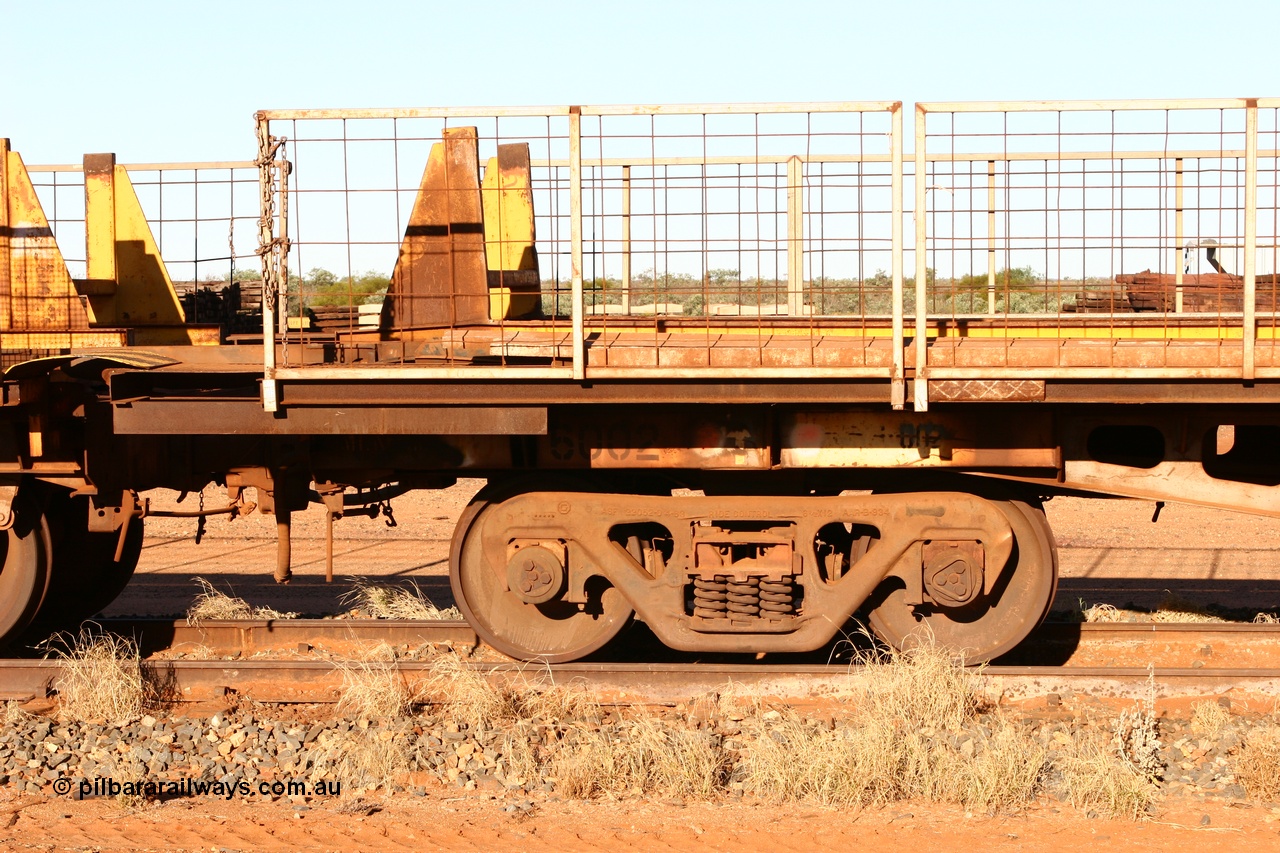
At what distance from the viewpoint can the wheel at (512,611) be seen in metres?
7.31

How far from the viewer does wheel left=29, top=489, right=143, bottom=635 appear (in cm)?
827

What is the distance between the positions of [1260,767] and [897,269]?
9.55 feet

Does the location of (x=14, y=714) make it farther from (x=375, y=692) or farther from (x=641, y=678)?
(x=641, y=678)

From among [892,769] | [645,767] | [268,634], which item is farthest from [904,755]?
[268,634]

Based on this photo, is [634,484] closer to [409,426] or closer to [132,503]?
[409,426]

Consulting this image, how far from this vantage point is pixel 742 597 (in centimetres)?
703

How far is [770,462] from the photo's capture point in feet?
22.5

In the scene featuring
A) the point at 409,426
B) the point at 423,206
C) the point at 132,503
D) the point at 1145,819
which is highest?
the point at 423,206

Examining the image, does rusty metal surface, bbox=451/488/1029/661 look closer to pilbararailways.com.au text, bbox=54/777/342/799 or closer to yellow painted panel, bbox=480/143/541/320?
yellow painted panel, bbox=480/143/541/320

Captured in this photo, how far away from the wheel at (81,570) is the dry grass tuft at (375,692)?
237cm

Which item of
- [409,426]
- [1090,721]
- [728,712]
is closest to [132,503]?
[409,426]

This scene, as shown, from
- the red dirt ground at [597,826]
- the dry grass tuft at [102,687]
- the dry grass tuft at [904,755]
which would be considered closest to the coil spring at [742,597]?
the dry grass tuft at [904,755]

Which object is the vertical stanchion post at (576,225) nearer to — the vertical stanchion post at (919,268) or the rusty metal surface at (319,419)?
the rusty metal surface at (319,419)

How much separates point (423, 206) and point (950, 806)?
4.37 meters
